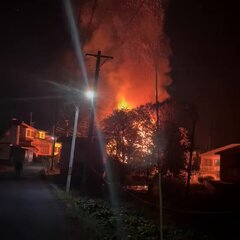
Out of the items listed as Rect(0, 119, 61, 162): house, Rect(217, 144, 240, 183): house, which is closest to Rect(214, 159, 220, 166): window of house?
Rect(217, 144, 240, 183): house

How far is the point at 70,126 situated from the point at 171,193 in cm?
5525

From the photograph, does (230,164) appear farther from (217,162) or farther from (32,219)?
(32,219)

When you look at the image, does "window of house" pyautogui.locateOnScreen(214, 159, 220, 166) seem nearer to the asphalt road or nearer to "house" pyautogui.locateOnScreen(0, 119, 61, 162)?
"house" pyautogui.locateOnScreen(0, 119, 61, 162)

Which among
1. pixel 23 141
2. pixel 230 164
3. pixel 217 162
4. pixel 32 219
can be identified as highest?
pixel 23 141

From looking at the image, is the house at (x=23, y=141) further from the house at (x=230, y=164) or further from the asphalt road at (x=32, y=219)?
the asphalt road at (x=32, y=219)

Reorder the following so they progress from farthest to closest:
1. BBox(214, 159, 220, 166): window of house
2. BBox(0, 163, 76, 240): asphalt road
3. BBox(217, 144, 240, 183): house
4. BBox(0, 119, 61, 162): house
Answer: BBox(0, 119, 61, 162): house → BBox(214, 159, 220, 166): window of house → BBox(217, 144, 240, 183): house → BBox(0, 163, 76, 240): asphalt road

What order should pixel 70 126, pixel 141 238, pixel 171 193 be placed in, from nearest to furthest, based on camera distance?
pixel 141 238 → pixel 171 193 → pixel 70 126

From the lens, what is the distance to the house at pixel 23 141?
2987 inches

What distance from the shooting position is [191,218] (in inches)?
684

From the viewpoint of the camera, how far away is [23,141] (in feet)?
274

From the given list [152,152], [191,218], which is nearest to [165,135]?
[152,152]

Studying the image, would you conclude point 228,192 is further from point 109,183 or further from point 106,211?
point 106,211

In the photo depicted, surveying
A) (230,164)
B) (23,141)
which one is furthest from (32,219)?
(23,141)

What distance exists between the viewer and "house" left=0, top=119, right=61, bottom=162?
75.9 m
